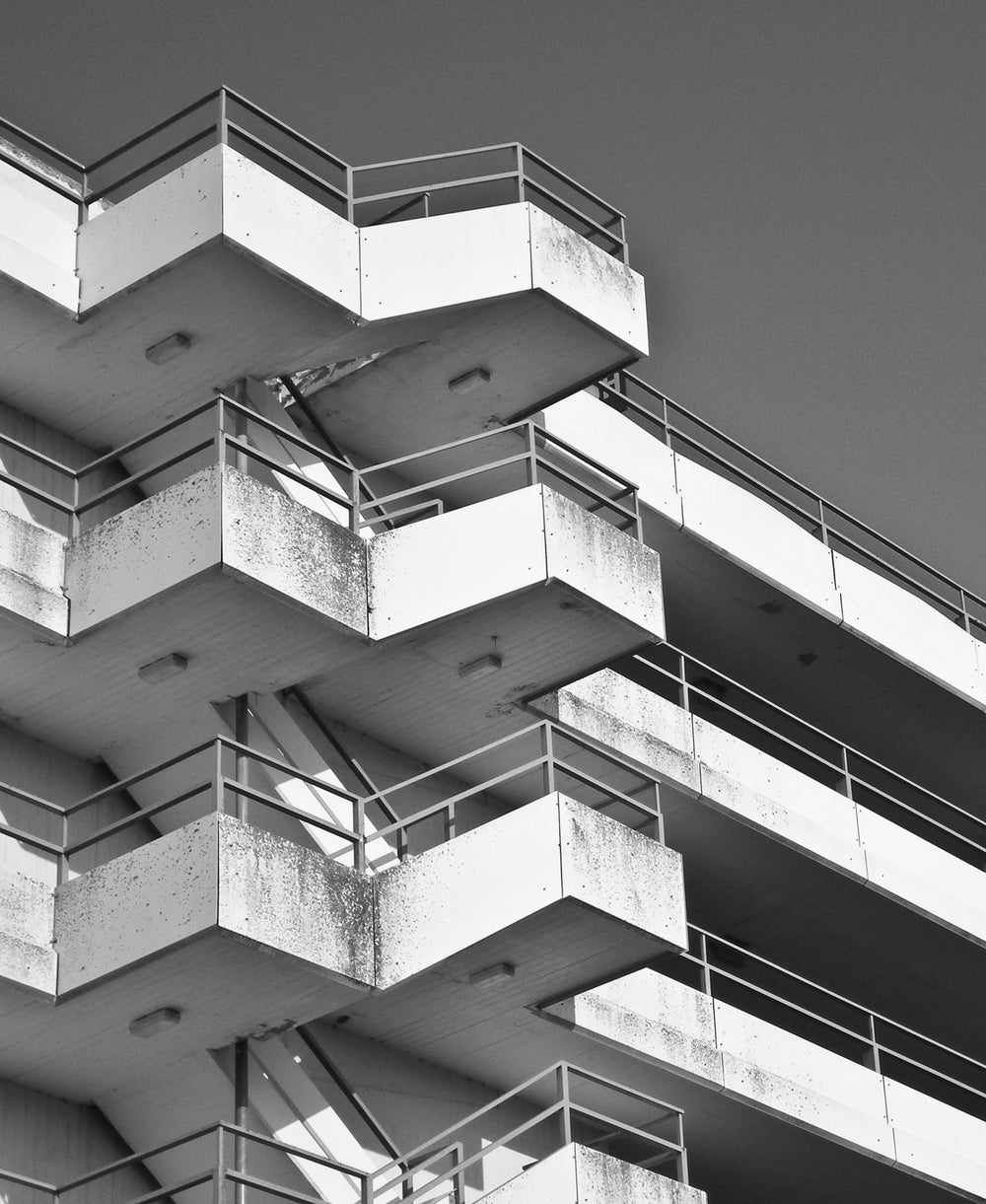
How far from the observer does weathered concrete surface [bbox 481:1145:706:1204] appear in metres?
22.5

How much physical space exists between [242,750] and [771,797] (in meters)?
9.43

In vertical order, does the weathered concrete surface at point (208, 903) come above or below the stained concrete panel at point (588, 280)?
below

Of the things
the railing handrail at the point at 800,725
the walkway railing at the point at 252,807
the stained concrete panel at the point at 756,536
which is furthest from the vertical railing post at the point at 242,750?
the stained concrete panel at the point at 756,536

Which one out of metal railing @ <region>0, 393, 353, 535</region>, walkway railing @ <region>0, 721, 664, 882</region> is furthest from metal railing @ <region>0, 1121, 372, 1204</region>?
metal railing @ <region>0, 393, 353, 535</region>

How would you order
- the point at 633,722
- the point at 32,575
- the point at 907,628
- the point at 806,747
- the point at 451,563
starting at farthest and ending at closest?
the point at 806,747 < the point at 907,628 < the point at 633,722 < the point at 451,563 < the point at 32,575

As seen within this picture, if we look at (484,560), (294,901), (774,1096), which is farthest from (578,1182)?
(484,560)

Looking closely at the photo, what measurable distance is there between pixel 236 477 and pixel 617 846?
487cm

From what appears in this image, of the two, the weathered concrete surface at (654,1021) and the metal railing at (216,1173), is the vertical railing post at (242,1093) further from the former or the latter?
the weathered concrete surface at (654,1021)

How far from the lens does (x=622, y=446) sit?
3066 centimetres

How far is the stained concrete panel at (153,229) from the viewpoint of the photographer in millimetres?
24516

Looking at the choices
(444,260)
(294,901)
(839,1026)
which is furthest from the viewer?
(839,1026)

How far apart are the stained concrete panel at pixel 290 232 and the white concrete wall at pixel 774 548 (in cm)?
461

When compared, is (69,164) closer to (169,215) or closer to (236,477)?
(169,215)

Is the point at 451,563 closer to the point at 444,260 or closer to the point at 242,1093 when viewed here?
the point at 444,260
